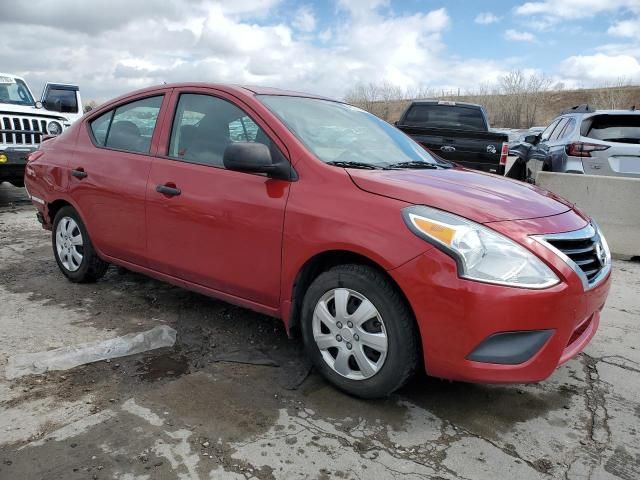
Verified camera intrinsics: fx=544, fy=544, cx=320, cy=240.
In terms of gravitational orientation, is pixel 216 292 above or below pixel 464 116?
below

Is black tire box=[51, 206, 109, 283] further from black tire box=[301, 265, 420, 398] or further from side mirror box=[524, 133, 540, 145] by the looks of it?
side mirror box=[524, 133, 540, 145]

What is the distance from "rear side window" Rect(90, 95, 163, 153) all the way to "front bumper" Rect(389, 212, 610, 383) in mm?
2297

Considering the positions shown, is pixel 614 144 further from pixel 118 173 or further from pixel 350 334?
pixel 118 173

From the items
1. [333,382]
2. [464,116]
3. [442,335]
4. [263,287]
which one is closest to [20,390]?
→ [263,287]

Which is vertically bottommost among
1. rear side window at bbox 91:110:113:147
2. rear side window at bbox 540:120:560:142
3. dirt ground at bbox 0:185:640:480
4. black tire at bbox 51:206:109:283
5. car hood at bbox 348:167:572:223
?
dirt ground at bbox 0:185:640:480

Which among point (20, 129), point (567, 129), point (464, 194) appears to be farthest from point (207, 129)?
point (20, 129)

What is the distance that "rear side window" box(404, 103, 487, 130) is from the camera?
1086 cm

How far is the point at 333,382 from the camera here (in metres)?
2.97

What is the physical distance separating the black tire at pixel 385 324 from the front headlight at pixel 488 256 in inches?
13.7

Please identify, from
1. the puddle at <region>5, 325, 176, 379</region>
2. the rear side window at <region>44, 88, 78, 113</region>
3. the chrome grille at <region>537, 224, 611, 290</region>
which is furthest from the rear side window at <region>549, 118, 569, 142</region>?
the rear side window at <region>44, 88, 78, 113</region>

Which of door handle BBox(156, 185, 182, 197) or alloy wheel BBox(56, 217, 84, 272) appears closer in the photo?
door handle BBox(156, 185, 182, 197)

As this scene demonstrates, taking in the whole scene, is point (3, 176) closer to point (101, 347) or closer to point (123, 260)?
point (123, 260)

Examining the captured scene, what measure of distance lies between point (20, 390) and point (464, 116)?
977 cm

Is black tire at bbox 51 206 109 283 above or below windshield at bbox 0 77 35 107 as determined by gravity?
below
